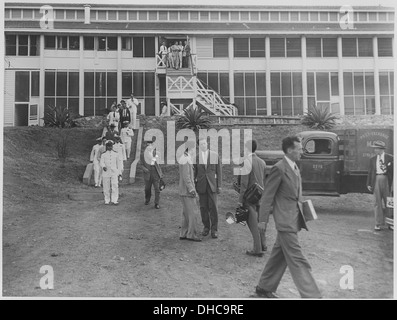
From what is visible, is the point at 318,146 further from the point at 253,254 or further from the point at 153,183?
the point at 153,183

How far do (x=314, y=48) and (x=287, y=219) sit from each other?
7075mm

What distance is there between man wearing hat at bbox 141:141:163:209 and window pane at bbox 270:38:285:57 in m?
5.47

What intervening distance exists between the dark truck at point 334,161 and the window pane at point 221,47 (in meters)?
5.78

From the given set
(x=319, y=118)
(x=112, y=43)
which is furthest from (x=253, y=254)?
(x=112, y=43)

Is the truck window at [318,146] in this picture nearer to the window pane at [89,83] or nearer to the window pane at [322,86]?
the window pane at [322,86]

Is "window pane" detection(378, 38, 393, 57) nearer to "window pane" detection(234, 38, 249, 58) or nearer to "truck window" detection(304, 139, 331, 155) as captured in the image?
"truck window" detection(304, 139, 331, 155)

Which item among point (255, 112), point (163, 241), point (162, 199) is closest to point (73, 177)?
point (162, 199)

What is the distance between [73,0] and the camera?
5.58m

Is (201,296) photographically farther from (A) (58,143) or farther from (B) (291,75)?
(B) (291,75)

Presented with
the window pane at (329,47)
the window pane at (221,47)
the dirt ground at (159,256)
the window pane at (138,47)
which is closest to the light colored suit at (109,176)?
the dirt ground at (159,256)

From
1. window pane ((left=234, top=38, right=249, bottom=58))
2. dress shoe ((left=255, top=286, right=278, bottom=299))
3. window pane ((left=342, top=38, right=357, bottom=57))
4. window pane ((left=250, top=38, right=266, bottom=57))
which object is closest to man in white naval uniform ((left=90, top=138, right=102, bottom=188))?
dress shoe ((left=255, top=286, right=278, bottom=299))

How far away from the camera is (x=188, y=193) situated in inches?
193
